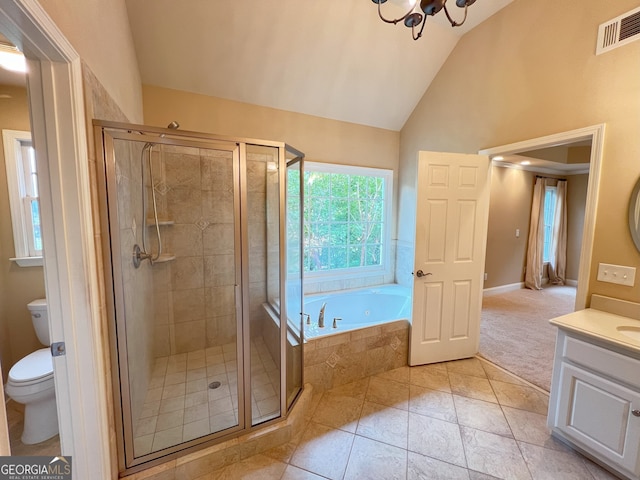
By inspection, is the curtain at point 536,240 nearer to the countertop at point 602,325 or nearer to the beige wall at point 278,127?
the beige wall at point 278,127

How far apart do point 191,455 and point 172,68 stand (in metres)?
2.87

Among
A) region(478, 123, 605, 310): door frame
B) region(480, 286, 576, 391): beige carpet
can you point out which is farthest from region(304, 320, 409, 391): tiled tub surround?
region(478, 123, 605, 310): door frame

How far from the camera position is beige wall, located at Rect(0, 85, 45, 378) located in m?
1.93

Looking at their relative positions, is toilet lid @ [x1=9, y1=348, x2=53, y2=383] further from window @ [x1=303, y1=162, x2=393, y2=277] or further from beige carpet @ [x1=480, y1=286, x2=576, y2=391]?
beige carpet @ [x1=480, y1=286, x2=576, y2=391]

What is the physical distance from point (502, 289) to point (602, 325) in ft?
12.4

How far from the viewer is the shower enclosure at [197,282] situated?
1.41 m

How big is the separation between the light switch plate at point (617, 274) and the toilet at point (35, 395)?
3.51 meters

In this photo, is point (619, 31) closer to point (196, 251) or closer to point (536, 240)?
point (196, 251)

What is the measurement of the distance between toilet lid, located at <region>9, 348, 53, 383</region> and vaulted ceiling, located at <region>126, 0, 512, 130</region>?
2.28 m

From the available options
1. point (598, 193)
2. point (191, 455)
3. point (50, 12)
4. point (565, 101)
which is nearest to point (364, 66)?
point (565, 101)

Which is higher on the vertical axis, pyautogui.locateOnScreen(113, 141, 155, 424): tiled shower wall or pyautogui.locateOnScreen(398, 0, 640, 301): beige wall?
pyautogui.locateOnScreen(398, 0, 640, 301): beige wall

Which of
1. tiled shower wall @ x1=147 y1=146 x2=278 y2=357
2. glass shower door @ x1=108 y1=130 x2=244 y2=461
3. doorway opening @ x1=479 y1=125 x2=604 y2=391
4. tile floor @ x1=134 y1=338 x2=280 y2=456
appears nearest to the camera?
glass shower door @ x1=108 y1=130 x2=244 y2=461

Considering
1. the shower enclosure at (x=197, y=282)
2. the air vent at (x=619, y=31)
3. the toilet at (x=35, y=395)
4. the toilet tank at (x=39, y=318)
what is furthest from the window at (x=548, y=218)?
the toilet tank at (x=39, y=318)

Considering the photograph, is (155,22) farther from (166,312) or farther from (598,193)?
(598,193)
